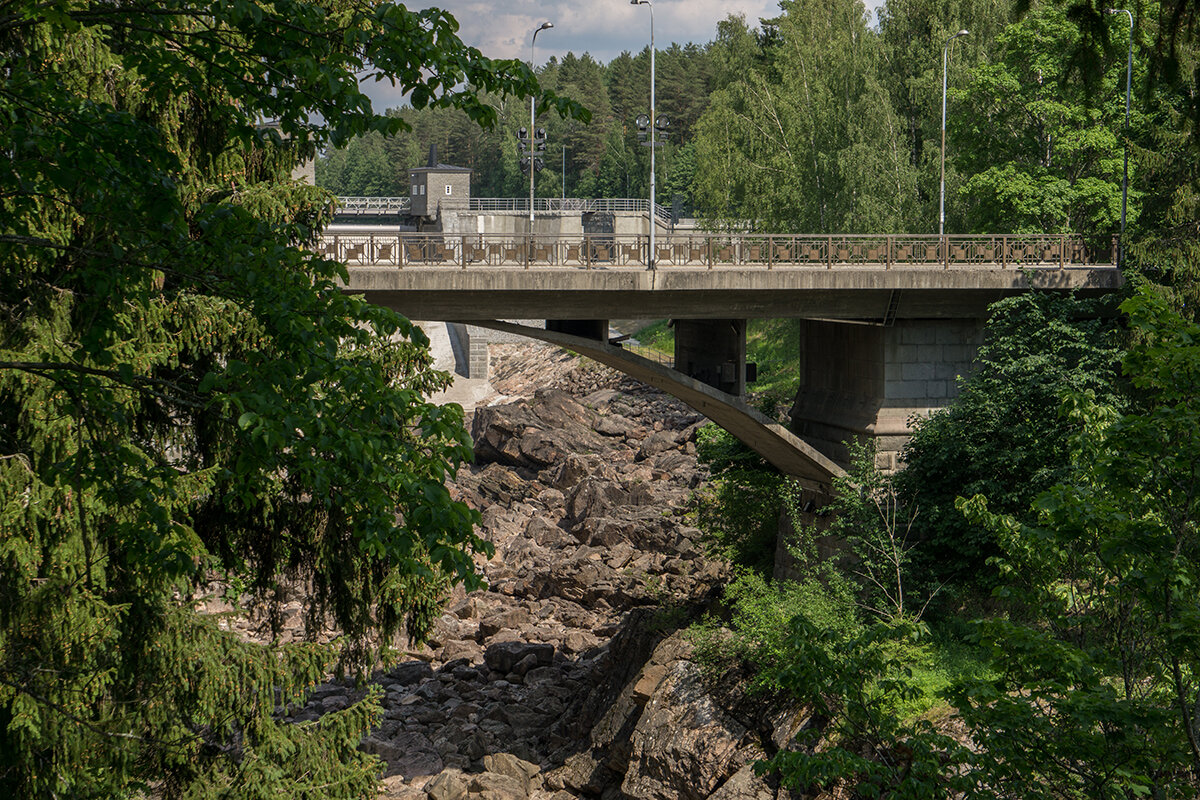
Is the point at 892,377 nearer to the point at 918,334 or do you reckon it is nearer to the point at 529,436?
the point at 918,334

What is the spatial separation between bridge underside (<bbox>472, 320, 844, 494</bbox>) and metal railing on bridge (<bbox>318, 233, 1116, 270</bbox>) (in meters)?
1.34

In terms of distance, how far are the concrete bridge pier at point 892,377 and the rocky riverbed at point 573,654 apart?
520cm

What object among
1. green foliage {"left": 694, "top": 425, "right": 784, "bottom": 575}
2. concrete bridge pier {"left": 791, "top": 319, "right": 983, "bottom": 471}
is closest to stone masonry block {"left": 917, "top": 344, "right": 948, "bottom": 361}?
concrete bridge pier {"left": 791, "top": 319, "right": 983, "bottom": 471}

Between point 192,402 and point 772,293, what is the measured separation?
55.2 ft

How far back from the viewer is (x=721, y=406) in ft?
69.3

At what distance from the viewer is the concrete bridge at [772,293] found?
19.4 m

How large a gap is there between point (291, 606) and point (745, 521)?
11.5 m

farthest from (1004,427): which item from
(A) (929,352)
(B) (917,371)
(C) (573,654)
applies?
(C) (573,654)

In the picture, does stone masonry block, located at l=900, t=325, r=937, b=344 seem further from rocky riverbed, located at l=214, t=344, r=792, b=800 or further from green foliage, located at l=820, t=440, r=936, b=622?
rocky riverbed, located at l=214, t=344, r=792, b=800

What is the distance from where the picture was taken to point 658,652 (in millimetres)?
20297

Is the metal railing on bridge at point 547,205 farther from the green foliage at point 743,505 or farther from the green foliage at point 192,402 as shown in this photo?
the green foliage at point 192,402

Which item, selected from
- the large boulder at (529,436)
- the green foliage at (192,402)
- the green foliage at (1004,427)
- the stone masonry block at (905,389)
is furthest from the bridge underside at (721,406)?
the large boulder at (529,436)

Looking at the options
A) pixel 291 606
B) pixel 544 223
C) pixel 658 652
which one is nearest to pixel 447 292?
pixel 658 652

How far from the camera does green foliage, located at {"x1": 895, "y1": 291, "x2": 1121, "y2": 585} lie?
Result: 18.4 metres
